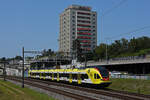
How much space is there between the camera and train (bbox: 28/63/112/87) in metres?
37.8

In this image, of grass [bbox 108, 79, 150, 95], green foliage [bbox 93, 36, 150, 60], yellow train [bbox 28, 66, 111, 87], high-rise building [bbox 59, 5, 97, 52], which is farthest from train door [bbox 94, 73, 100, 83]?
high-rise building [bbox 59, 5, 97, 52]

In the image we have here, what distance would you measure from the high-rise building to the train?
113m

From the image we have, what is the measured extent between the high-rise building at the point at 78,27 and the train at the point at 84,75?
372 ft

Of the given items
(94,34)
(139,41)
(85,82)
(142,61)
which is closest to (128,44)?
(139,41)

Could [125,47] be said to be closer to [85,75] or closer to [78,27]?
[78,27]

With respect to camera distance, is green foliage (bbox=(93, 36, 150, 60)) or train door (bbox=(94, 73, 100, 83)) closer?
train door (bbox=(94, 73, 100, 83))

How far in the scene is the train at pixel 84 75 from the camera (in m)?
37.8

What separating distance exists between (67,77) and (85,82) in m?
9.67

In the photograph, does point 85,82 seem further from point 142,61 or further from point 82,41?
point 82,41

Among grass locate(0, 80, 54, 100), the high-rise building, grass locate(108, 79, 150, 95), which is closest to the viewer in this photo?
grass locate(0, 80, 54, 100)

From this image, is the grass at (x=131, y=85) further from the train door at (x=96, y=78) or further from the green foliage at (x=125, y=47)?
the green foliage at (x=125, y=47)

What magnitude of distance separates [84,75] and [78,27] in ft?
450

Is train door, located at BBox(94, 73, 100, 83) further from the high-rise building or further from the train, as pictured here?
the high-rise building

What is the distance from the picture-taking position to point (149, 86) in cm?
4241
